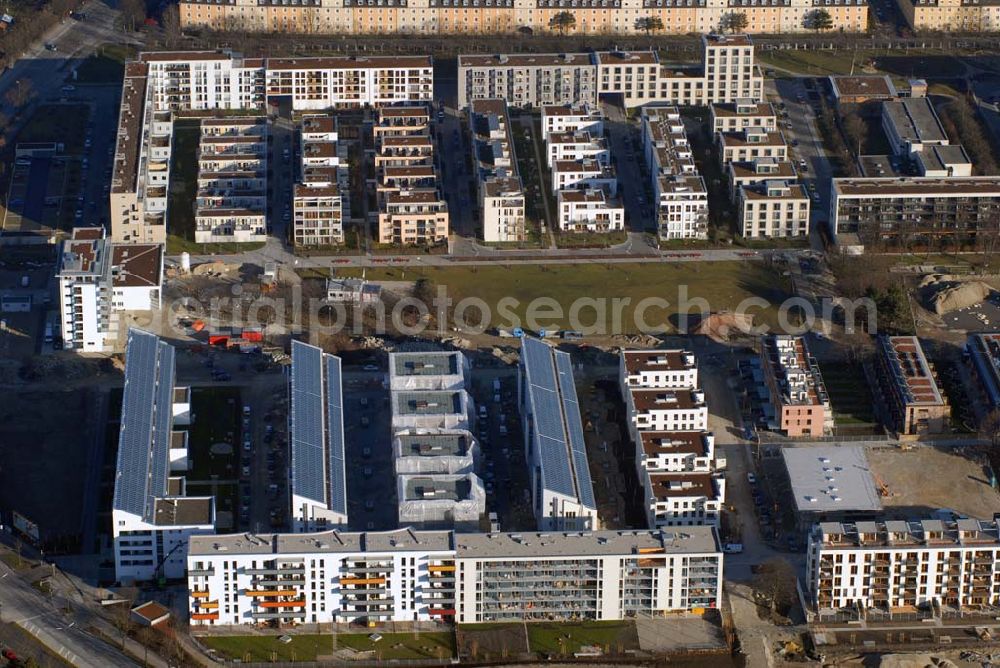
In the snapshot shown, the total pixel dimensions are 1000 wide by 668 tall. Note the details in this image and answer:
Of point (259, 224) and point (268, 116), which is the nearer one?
point (259, 224)

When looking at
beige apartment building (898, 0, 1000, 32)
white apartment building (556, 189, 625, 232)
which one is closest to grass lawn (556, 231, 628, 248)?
white apartment building (556, 189, 625, 232)

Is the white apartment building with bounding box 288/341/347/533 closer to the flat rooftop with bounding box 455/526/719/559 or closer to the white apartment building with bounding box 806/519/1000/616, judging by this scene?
the flat rooftop with bounding box 455/526/719/559

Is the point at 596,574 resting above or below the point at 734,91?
below

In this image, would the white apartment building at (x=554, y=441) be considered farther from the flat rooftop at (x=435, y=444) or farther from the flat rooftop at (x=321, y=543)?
the flat rooftop at (x=321, y=543)

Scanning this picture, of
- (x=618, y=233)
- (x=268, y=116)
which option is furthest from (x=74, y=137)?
(x=618, y=233)

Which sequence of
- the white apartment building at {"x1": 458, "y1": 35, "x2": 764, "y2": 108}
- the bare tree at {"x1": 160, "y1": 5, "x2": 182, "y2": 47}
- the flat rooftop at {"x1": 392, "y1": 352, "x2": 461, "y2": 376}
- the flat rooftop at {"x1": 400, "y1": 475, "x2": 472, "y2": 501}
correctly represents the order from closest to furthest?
the flat rooftop at {"x1": 400, "y1": 475, "x2": 472, "y2": 501}, the flat rooftop at {"x1": 392, "y1": 352, "x2": 461, "y2": 376}, the white apartment building at {"x1": 458, "y1": 35, "x2": 764, "y2": 108}, the bare tree at {"x1": 160, "y1": 5, "x2": 182, "y2": 47}

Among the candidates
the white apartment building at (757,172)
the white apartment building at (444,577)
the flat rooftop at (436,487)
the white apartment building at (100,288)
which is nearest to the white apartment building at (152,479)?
the white apartment building at (444,577)

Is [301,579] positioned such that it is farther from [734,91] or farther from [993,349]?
[734,91]
